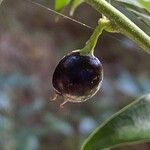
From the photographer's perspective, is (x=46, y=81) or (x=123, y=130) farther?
(x=46, y=81)

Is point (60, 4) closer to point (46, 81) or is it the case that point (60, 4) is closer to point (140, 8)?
point (140, 8)

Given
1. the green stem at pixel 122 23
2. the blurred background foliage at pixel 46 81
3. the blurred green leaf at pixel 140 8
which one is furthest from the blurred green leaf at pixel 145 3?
the blurred background foliage at pixel 46 81

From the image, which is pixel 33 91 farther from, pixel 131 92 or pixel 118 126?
pixel 118 126

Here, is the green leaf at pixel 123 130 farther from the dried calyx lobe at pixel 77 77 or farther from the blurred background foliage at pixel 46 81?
the blurred background foliage at pixel 46 81

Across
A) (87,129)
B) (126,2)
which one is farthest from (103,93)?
(126,2)

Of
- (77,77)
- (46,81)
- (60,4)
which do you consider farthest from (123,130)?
(46,81)

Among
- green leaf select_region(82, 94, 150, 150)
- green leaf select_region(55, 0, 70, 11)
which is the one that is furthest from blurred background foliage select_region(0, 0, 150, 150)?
green leaf select_region(82, 94, 150, 150)
